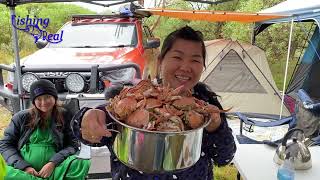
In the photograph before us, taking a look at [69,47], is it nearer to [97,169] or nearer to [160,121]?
[97,169]

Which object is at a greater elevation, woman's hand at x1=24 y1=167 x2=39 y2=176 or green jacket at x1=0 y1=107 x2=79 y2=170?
green jacket at x1=0 y1=107 x2=79 y2=170

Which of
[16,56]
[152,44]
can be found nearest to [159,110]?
[16,56]

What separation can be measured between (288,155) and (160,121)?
1.68m

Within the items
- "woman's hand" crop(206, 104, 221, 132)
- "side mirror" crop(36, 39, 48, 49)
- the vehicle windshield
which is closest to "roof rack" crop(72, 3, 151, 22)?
the vehicle windshield

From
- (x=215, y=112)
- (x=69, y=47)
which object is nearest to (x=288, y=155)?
(x=215, y=112)

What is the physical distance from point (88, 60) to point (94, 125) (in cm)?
374

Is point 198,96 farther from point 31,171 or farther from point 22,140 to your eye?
point 22,140

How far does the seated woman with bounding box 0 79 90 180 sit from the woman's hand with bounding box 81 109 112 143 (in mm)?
→ 1883

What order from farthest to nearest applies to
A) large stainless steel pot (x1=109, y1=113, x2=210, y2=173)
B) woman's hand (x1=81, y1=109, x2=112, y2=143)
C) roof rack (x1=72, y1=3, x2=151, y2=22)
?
roof rack (x1=72, y1=3, x2=151, y2=22) < woman's hand (x1=81, y1=109, x2=112, y2=143) < large stainless steel pot (x1=109, y1=113, x2=210, y2=173)

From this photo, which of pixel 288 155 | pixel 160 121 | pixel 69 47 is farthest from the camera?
pixel 69 47

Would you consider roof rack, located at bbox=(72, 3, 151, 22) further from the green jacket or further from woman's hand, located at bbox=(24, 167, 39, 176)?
woman's hand, located at bbox=(24, 167, 39, 176)

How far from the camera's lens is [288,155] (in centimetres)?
236

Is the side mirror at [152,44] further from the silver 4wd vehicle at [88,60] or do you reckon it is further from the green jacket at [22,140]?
the green jacket at [22,140]

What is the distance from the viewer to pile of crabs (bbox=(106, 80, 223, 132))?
998mm
